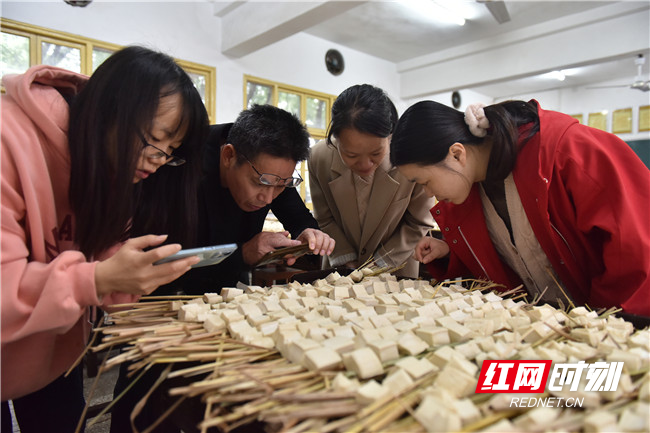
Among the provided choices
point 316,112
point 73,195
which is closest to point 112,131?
point 73,195

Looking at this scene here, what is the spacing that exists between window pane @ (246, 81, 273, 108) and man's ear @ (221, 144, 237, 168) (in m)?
4.92

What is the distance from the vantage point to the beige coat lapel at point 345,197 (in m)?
2.42

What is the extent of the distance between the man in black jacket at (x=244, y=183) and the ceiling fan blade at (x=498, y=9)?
4693 mm

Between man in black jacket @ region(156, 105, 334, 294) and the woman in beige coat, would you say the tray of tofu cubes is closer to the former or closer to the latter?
man in black jacket @ region(156, 105, 334, 294)

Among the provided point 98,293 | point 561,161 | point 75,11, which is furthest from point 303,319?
point 75,11

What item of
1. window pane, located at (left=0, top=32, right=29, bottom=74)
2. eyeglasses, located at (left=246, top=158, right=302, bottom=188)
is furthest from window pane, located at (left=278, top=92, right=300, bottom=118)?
eyeglasses, located at (left=246, top=158, right=302, bottom=188)

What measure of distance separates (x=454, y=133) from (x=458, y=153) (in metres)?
0.08

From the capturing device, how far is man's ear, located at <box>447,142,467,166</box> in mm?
1521

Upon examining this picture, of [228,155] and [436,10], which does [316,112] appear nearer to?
[436,10]

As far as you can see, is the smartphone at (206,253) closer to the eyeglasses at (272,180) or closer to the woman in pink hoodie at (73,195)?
the woman in pink hoodie at (73,195)

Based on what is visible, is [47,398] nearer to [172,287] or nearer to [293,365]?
[172,287]

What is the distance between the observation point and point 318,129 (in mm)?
7957

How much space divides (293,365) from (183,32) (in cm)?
600

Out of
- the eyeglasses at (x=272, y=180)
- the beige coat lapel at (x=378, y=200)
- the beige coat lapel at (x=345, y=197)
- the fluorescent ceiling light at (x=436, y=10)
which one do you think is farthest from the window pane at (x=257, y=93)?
the eyeglasses at (x=272, y=180)
